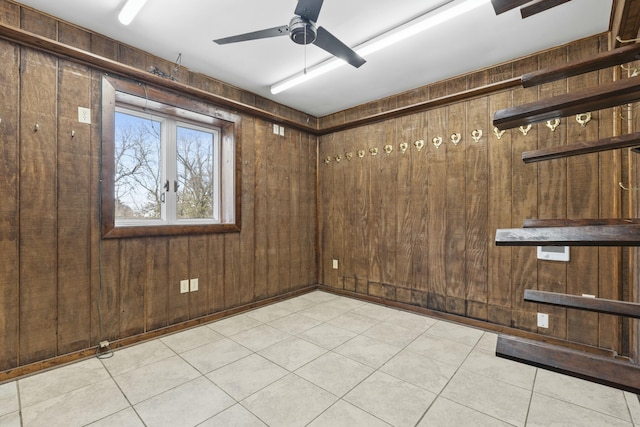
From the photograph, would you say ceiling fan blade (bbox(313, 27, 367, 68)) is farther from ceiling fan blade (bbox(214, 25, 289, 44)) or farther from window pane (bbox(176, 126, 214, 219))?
window pane (bbox(176, 126, 214, 219))

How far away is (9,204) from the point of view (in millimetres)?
2047

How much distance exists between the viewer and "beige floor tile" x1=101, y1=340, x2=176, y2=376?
7.19ft

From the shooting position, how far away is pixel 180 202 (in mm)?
3088

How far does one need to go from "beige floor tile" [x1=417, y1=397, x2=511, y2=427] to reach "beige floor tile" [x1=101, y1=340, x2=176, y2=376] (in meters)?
1.99

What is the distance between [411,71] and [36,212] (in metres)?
3.49

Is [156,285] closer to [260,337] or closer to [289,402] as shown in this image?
[260,337]

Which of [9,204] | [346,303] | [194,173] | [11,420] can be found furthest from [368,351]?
[9,204]

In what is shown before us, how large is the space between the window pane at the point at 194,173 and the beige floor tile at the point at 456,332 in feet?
8.95

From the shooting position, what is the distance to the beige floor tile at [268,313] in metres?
3.21

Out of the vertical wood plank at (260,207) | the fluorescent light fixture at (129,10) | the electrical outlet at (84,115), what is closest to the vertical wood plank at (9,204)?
the electrical outlet at (84,115)

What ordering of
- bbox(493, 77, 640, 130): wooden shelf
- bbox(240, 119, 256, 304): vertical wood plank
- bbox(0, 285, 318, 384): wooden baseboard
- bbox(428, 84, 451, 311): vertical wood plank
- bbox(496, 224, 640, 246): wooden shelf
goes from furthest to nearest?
bbox(240, 119, 256, 304): vertical wood plank < bbox(428, 84, 451, 311): vertical wood plank < bbox(0, 285, 318, 384): wooden baseboard < bbox(493, 77, 640, 130): wooden shelf < bbox(496, 224, 640, 246): wooden shelf

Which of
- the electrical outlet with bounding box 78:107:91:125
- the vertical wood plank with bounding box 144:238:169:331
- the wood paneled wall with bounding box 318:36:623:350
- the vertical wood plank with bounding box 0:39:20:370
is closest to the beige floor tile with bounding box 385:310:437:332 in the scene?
the wood paneled wall with bounding box 318:36:623:350

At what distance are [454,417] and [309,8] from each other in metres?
2.49

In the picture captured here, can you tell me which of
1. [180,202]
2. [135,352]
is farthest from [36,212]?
[135,352]
